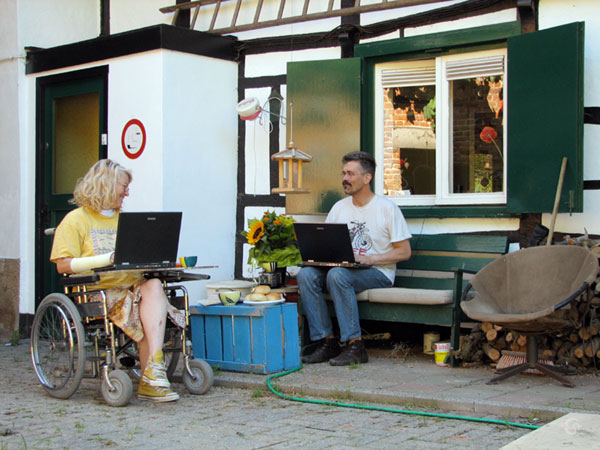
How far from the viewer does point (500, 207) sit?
635cm

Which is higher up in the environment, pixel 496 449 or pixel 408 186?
pixel 408 186

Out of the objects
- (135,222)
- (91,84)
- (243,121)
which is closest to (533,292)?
(135,222)

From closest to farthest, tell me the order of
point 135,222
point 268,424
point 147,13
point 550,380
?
point 268,424, point 135,222, point 550,380, point 147,13

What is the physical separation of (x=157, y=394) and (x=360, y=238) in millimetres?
2081

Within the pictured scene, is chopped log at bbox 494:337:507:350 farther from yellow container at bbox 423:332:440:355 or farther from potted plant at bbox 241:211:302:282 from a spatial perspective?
potted plant at bbox 241:211:302:282

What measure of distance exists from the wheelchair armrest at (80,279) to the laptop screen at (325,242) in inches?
67.3

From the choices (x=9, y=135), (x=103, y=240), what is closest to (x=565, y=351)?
(x=103, y=240)

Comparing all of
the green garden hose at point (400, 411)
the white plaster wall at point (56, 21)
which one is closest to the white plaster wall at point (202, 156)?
the white plaster wall at point (56, 21)

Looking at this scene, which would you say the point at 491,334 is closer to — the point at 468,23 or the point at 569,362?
the point at 569,362

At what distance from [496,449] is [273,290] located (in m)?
2.69

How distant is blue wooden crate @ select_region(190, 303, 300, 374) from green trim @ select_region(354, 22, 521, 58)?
7.67 feet

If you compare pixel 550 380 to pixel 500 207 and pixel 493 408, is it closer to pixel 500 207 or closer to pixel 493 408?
pixel 493 408

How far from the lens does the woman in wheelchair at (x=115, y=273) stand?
188 inches

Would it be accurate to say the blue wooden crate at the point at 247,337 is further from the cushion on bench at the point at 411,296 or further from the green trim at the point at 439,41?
the green trim at the point at 439,41
